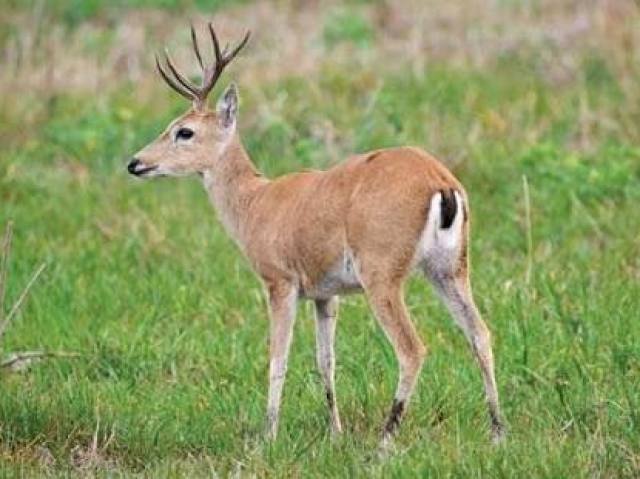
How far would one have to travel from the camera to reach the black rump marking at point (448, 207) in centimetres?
717

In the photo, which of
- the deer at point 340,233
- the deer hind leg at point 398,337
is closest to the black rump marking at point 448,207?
the deer at point 340,233

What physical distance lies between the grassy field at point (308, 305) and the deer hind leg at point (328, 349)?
0.11m

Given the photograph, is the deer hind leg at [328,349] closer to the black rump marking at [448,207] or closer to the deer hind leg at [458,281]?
the deer hind leg at [458,281]

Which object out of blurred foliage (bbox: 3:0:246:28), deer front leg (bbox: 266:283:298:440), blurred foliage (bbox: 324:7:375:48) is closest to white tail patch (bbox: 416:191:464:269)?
deer front leg (bbox: 266:283:298:440)

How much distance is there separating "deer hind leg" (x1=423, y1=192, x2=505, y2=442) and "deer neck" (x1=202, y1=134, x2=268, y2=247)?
1117 millimetres

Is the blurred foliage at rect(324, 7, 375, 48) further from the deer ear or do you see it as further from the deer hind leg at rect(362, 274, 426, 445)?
the deer hind leg at rect(362, 274, 426, 445)

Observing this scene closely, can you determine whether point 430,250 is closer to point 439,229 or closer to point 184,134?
point 439,229

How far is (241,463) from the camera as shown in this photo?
683 centimetres

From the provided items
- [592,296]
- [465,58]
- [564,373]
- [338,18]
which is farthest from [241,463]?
[338,18]

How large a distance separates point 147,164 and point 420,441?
2105 mm

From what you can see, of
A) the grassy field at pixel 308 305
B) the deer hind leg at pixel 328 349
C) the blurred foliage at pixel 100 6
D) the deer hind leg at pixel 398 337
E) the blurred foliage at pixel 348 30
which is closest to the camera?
the deer hind leg at pixel 398 337

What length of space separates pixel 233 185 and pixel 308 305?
1.42 metres

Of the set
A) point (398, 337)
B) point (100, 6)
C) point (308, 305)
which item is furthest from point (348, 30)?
point (398, 337)

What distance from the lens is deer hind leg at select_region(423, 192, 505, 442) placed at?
7.22 metres
